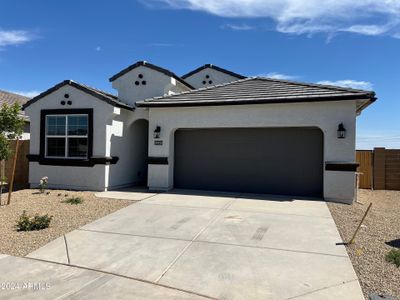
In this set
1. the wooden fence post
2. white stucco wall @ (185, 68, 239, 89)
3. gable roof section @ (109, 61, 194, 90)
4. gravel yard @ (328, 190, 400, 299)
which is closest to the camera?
gravel yard @ (328, 190, 400, 299)

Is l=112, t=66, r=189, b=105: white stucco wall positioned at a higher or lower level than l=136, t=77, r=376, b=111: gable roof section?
higher

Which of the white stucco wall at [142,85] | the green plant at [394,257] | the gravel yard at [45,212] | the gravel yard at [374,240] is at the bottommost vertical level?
the gravel yard at [45,212]

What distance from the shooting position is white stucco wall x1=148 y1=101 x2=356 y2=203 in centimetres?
1095

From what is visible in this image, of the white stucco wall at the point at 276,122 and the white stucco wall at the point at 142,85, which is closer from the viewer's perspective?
the white stucco wall at the point at 276,122

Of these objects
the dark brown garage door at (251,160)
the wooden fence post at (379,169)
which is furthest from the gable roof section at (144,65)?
the wooden fence post at (379,169)

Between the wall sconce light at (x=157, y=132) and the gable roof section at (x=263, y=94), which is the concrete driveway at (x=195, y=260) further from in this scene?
the wall sconce light at (x=157, y=132)

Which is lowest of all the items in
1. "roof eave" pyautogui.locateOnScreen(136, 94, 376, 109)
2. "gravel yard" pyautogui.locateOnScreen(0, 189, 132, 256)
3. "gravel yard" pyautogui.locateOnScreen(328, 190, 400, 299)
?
"gravel yard" pyautogui.locateOnScreen(0, 189, 132, 256)

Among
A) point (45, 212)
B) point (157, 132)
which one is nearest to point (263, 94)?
point (157, 132)

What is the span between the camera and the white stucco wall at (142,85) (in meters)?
14.6

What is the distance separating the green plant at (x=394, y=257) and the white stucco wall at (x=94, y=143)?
32.3 ft

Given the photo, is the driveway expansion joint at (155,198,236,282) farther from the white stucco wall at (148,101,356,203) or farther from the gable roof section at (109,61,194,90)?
the gable roof section at (109,61,194,90)

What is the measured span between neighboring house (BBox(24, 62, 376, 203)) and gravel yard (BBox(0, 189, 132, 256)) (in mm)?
1681

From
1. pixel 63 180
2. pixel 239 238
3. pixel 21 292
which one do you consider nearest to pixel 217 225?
pixel 239 238

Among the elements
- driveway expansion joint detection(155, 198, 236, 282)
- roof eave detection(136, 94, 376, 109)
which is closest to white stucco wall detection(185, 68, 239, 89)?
roof eave detection(136, 94, 376, 109)
